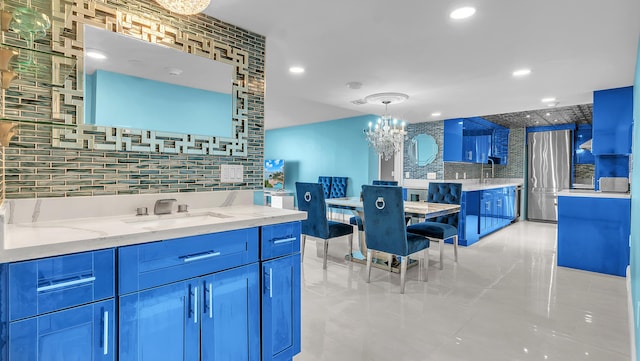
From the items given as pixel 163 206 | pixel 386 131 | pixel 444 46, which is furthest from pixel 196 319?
pixel 386 131

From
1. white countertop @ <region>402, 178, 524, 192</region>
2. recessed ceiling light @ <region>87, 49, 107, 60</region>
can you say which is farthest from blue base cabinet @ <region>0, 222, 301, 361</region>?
white countertop @ <region>402, 178, 524, 192</region>

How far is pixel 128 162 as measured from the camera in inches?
73.9

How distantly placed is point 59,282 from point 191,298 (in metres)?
0.51

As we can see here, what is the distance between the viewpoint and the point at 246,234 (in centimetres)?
170

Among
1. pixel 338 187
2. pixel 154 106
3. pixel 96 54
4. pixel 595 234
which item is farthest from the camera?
pixel 338 187

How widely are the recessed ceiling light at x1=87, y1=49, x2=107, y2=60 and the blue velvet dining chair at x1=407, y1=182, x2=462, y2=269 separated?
3.33 metres

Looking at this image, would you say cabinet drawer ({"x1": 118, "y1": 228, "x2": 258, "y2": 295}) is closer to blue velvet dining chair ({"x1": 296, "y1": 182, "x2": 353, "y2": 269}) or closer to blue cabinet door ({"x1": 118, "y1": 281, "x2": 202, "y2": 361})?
blue cabinet door ({"x1": 118, "y1": 281, "x2": 202, "y2": 361})

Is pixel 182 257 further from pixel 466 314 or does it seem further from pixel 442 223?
pixel 442 223

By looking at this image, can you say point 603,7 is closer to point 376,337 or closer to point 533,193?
point 376,337

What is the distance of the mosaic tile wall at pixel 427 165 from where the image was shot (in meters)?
6.59

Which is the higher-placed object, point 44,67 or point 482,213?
point 44,67

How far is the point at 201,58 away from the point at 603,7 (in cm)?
264

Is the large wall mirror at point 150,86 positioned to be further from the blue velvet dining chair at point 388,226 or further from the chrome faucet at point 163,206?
the blue velvet dining chair at point 388,226

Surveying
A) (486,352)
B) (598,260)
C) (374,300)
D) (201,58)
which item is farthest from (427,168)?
(201,58)
